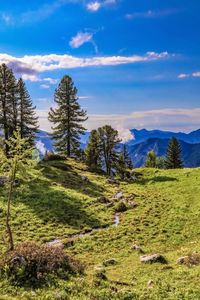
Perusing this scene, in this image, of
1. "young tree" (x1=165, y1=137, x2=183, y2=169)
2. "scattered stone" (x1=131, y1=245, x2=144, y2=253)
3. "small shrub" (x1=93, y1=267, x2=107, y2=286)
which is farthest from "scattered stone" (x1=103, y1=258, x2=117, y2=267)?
"young tree" (x1=165, y1=137, x2=183, y2=169)

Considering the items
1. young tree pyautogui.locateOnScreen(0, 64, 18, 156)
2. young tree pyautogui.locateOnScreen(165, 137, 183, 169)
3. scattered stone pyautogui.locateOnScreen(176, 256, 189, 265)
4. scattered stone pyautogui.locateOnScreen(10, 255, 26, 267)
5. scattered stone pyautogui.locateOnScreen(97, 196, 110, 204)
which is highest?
young tree pyautogui.locateOnScreen(0, 64, 18, 156)

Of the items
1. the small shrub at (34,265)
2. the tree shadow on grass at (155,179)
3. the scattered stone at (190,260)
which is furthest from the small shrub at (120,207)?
the small shrub at (34,265)

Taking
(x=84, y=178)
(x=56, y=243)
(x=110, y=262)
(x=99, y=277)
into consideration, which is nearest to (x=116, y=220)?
(x=56, y=243)

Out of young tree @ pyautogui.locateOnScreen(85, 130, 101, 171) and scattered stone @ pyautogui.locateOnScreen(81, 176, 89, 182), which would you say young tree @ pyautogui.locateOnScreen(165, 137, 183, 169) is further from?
scattered stone @ pyautogui.locateOnScreen(81, 176, 89, 182)

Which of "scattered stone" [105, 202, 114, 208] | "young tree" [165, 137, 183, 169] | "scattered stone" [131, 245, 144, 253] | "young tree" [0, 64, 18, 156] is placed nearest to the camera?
"scattered stone" [131, 245, 144, 253]

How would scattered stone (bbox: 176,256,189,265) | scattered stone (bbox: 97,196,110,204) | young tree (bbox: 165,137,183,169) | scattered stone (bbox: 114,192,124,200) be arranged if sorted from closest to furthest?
scattered stone (bbox: 176,256,189,265) → scattered stone (bbox: 97,196,110,204) → scattered stone (bbox: 114,192,124,200) → young tree (bbox: 165,137,183,169)

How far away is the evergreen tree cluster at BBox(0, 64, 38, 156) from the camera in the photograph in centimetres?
6550

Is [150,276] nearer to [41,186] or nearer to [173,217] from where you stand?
[173,217]

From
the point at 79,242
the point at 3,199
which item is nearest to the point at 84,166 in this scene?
the point at 3,199

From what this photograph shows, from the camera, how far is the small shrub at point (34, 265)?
18.1 m

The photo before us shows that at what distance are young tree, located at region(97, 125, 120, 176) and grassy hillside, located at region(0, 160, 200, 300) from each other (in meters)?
14.5

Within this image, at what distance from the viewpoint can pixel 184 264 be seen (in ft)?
73.0

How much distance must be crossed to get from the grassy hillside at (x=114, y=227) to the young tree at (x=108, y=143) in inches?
569

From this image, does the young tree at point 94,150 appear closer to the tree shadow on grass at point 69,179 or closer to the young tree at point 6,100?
the tree shadow on grass at point 69,179
